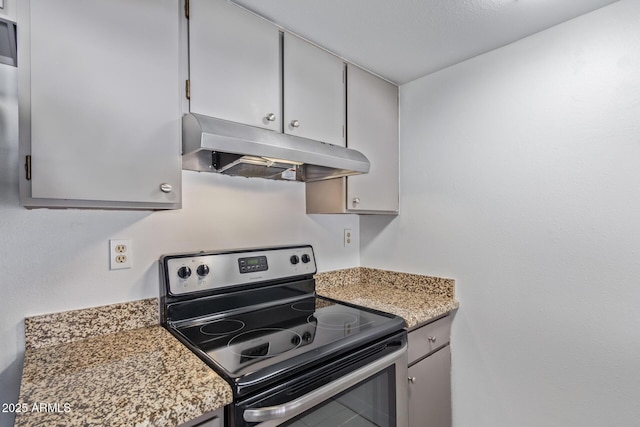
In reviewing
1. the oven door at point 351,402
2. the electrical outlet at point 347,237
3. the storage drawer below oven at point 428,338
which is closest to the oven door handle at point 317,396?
the oven door at point 351,402

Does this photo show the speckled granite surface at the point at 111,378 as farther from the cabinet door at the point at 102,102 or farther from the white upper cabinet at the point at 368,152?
the white upper cabinet at the point at 368,152

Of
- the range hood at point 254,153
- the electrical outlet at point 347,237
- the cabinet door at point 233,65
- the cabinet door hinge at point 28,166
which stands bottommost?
the electrical outlet at point 347,237

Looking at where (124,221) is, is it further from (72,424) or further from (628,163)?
(628,163)

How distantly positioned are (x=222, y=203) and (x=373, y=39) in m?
1.06

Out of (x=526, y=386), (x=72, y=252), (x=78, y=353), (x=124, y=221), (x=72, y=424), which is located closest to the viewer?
(x=72, y=424)

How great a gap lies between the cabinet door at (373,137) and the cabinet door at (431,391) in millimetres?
842

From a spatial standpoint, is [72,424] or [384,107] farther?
[384,107]

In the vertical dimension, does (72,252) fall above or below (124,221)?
below

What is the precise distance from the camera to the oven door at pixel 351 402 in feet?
2.88

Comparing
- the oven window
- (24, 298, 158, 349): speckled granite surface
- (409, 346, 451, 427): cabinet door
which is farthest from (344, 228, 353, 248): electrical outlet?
(24, 298, 158, 349): speckled granite surface

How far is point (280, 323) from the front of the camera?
134cm

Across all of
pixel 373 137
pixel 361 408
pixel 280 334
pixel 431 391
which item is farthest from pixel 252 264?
pixel 431 391

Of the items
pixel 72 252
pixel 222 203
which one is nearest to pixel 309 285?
pixel 222 203

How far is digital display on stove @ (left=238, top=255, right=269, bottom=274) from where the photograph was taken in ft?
4.81
